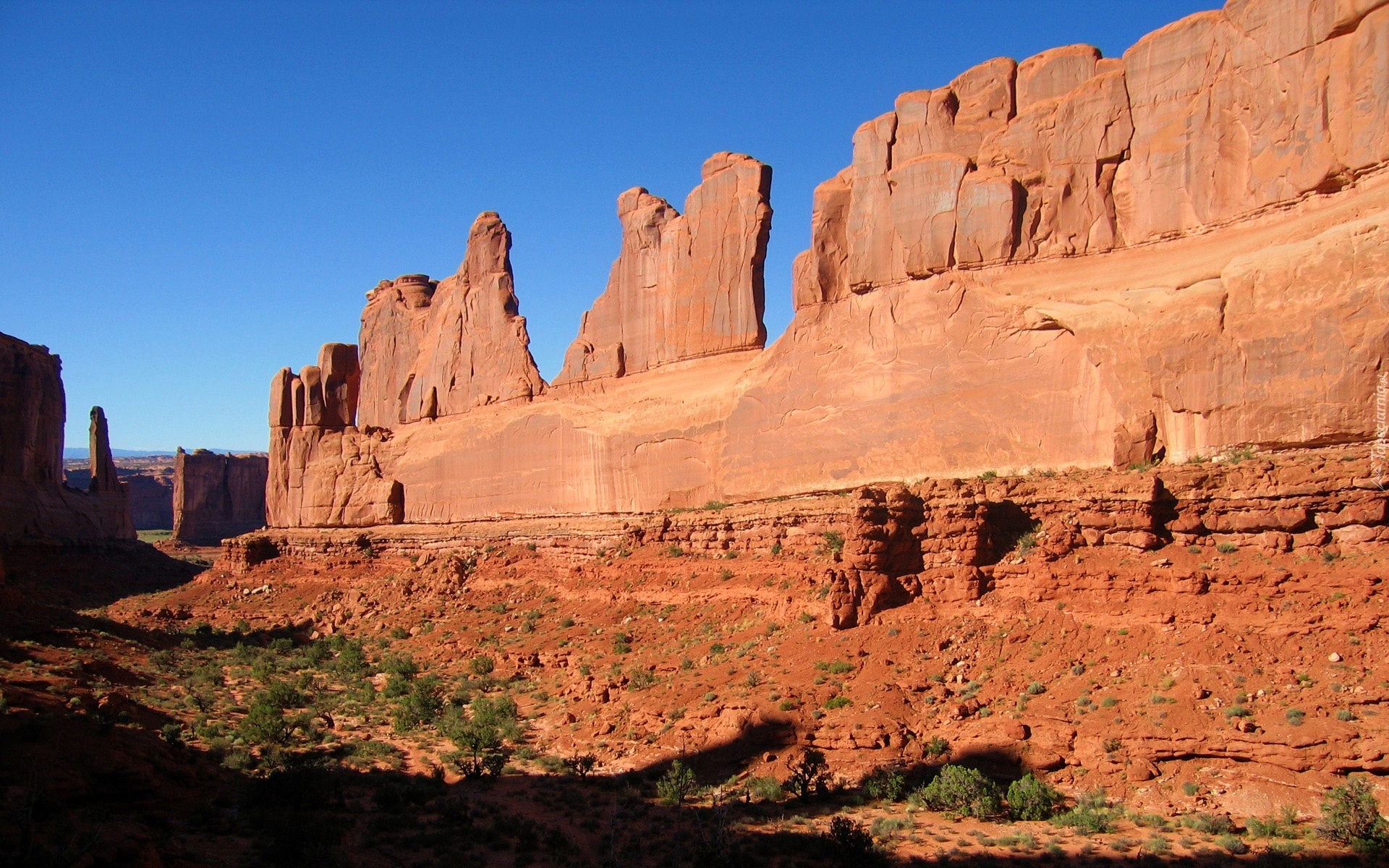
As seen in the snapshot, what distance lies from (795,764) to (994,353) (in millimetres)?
8319

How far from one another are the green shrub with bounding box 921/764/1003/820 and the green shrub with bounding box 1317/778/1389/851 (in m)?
3.38

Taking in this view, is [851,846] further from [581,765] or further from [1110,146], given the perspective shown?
[1110,146]

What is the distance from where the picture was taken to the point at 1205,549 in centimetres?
1366

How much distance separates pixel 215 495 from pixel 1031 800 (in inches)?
2878

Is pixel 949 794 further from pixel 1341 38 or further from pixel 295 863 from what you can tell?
pixel 1341 38

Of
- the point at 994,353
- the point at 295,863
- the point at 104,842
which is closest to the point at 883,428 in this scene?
the point at 994,353

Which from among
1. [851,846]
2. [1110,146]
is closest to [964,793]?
[851,846]

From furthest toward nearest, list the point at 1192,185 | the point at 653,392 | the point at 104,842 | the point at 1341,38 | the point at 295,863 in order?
the point at 653,392 < the point at 1192,185 < the point at 1341,38 < the point at 295,863 < the point at 104,842

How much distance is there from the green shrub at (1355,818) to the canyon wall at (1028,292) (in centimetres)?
518

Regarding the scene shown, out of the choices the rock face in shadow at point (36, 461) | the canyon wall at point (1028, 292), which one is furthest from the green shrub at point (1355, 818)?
the rock face in shadow at point (36, 461)

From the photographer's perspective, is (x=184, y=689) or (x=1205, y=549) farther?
(x=184, y=689)

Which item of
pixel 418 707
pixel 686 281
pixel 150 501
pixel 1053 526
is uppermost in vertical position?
pixel 686 281

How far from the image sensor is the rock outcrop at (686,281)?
78.7ft

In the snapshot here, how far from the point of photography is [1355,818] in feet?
32.2
